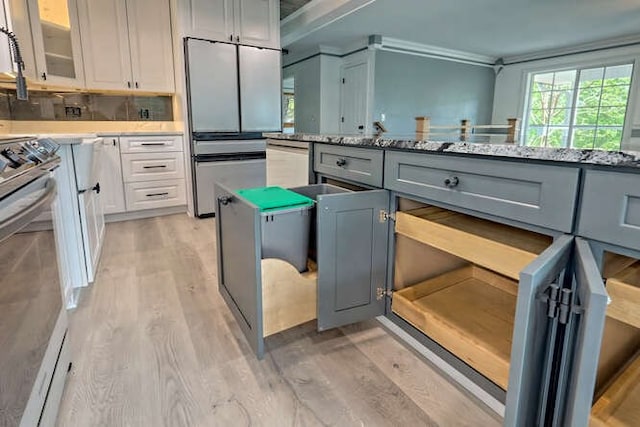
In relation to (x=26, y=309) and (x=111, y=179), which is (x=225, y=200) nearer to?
(x=26, y=309)

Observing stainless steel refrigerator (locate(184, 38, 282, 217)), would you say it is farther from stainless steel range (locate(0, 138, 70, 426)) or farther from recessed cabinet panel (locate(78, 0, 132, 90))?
stainless steel range (locate(0, 138, 70, 426))

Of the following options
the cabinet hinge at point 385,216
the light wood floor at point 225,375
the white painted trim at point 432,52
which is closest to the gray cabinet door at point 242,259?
the light wood floor at point 225,375

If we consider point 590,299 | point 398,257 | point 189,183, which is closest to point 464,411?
point 398,257

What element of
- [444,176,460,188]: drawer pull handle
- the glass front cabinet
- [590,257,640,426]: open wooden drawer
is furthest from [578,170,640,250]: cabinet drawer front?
[444,176,460,188]: drawer pull handle

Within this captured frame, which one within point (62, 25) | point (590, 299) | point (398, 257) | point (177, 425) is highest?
point (62, 25)

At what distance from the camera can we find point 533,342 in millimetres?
661

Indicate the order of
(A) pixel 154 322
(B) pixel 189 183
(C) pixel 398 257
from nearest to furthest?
(C) pixel 398 257, (A) pixel 154 322, (B) pixel 189 183

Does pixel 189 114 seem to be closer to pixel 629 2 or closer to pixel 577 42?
pixel 629 2

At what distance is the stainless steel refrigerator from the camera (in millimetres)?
3521

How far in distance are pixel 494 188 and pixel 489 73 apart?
22.7ft

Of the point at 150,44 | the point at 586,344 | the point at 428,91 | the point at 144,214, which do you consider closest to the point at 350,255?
the point at 586,344

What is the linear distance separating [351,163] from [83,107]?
3.50 metres

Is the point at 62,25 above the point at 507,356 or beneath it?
→ above

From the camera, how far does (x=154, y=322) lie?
5.79 ft
